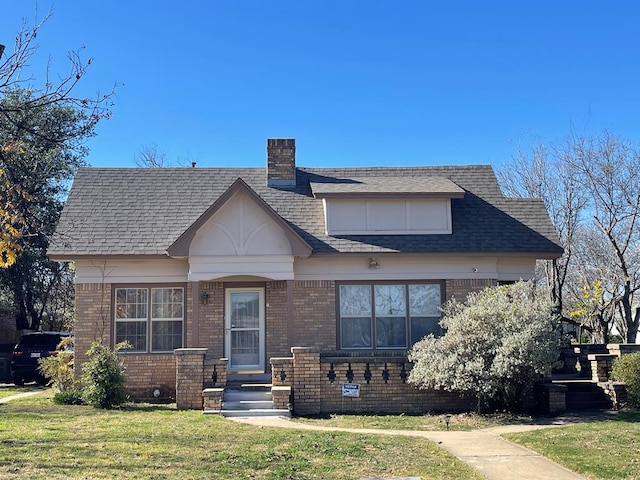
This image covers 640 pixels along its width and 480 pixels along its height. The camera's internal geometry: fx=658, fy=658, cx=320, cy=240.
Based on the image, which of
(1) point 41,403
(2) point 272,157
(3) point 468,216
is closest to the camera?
(1) point 41,403

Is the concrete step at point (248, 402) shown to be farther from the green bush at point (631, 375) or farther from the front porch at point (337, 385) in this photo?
the green bush at point (631, 375)

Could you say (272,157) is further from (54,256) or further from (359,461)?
(359,461)

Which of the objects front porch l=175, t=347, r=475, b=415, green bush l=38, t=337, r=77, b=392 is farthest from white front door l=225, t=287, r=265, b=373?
green bush l=38, t=337, r=77, b=392

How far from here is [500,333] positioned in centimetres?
1315

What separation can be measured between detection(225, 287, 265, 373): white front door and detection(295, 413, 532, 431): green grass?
3661 mm

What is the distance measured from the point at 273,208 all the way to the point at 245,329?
11.1 ft

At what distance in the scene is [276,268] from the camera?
1598 centimetres

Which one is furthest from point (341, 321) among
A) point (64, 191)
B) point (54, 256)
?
point (64, 191)

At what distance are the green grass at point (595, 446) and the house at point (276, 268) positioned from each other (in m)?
5.12

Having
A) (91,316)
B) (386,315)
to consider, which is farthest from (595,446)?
(91,316)

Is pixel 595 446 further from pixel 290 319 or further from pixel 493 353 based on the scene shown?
pixel 290 319

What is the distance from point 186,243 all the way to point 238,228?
1309 mm

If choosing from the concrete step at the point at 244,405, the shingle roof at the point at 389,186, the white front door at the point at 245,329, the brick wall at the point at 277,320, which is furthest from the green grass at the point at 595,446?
the white front door at the point at 245,329

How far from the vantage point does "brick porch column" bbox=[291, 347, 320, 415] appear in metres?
13.6
